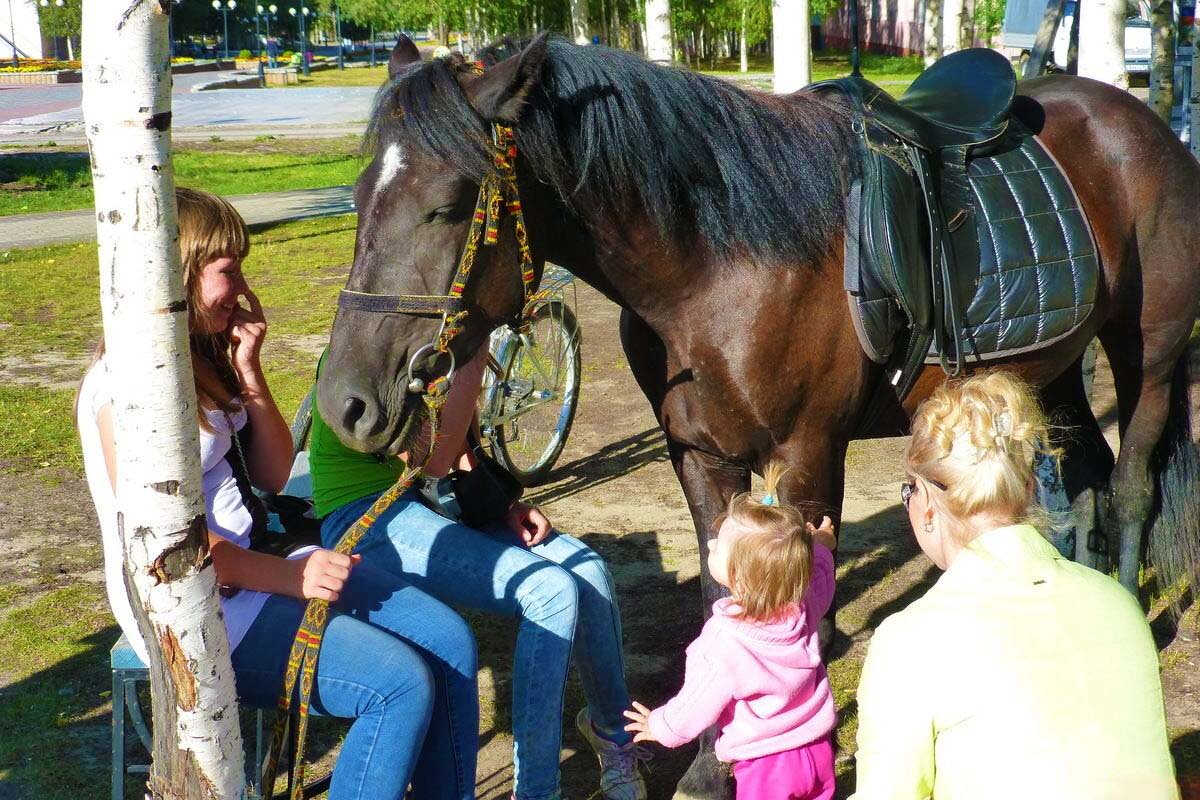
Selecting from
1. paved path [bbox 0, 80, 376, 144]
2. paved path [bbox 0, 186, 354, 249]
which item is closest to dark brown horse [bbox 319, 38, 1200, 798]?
paved path [bbox 0, 186, 354, 249]

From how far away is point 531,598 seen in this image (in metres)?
2.74

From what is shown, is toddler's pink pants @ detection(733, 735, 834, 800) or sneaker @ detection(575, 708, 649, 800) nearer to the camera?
toddler's pink pants @ detection(733, 735, 834, 800)

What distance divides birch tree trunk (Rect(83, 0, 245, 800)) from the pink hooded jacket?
907 millimetres

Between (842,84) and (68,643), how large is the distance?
302cm

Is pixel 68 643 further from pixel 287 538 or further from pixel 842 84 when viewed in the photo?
pixel 842 84

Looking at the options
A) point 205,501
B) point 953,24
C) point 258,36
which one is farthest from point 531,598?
point 258,36

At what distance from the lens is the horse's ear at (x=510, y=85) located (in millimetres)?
2357

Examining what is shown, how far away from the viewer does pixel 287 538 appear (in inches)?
120

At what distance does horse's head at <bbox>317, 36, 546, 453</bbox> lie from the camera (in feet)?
7.74

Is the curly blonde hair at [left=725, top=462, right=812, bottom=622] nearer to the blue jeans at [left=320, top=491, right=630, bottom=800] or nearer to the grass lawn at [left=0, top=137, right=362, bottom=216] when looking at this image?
the blue jeans at [left=320, top=491, right=630, bottom=800]

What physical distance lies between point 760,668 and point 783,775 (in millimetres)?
242

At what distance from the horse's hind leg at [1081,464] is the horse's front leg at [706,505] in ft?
4.98

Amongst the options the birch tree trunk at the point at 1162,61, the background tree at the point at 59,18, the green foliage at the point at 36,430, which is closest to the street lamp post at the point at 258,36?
the background tree at the point at 59,18

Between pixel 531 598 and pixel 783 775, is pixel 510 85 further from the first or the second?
pixel 783 775
